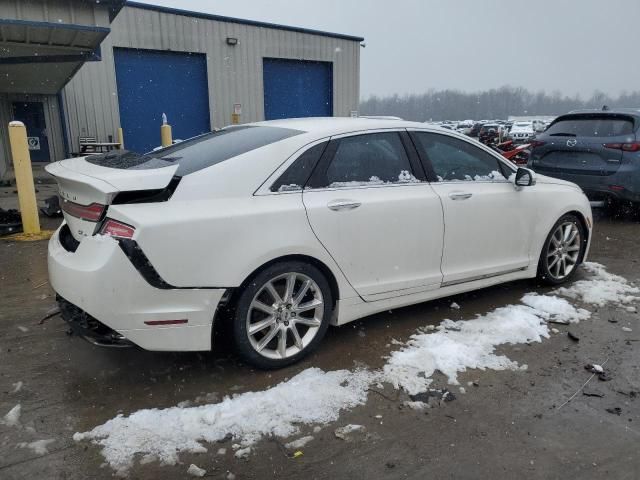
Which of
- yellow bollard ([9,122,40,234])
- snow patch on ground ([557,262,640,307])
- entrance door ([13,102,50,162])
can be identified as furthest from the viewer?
entrance door ([13,102,50,162])

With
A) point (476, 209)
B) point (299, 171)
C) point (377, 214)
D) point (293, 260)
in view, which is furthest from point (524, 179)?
point (293, 260)

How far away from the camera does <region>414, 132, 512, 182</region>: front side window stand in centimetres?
392

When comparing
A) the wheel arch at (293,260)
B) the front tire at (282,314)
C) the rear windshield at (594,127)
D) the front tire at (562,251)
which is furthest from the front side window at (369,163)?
the rear windshield at (594,127)

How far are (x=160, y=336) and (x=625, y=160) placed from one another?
713 cm

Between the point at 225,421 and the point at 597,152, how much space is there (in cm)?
701

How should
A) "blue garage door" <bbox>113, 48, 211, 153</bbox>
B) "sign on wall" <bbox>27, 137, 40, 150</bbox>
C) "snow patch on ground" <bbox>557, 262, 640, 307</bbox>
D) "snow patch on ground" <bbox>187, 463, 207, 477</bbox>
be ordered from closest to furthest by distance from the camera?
"snow patch on ground" <bbox>187, 463, 207, 477</bbox> < "snow patch on ground" <bbox>557, 262, 640, 307</bbox> < "blue garage door" <bbox>113, 48, 211, 153</bbox> < "sign on wall" <bbox>27, 137, 40, 150</bbox>

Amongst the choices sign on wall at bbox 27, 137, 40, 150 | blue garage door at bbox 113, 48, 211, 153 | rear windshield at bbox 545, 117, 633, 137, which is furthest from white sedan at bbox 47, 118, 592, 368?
sign on wall at bbox 27, 137, 40, 150

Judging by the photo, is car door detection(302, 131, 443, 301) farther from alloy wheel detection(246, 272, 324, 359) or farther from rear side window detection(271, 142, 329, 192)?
alloy wheel detection(246, 272, 324, 359)

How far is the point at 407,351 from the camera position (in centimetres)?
349

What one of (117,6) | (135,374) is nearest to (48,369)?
(135,374)

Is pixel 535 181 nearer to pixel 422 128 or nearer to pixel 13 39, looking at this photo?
pixel 422 128

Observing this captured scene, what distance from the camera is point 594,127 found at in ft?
25.4

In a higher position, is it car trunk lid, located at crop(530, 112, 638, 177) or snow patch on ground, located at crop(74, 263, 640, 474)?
car trunk lid, located at crop(530, 112, 638, 177)

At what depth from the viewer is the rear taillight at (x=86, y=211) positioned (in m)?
2.82
